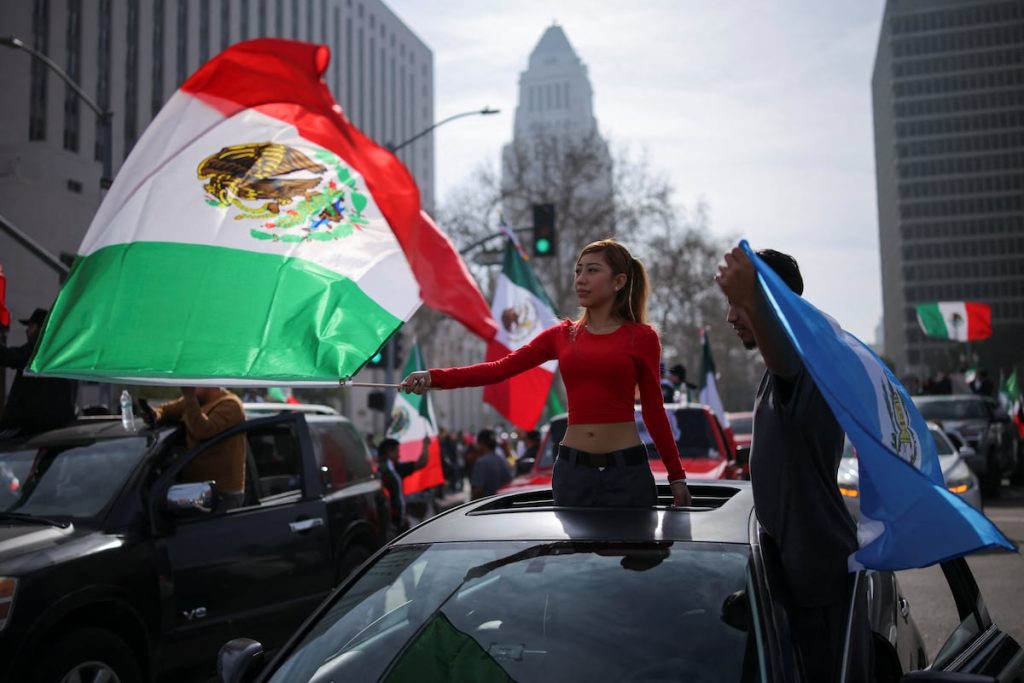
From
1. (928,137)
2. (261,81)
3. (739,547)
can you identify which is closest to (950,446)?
(261,81)

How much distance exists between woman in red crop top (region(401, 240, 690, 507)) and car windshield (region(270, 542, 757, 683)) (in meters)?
0.93

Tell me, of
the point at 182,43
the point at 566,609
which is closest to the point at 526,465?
the point at 566,609

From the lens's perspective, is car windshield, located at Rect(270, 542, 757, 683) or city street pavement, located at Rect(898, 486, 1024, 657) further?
city street pavement, located at Rect(898, 486, 1024, 657)

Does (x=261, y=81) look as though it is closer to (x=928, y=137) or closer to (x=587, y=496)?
(x=587, y=496)

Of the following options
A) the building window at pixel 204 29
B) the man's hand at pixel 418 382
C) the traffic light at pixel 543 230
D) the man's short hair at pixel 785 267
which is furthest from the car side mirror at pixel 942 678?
the building window at pixel 204 29

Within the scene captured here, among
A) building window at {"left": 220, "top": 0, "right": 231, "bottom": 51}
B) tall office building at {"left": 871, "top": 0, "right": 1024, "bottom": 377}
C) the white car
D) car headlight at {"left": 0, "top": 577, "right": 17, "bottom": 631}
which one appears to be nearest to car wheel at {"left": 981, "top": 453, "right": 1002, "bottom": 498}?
the white car

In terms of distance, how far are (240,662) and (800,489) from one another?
5.27 ft

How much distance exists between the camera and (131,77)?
57.2 metres

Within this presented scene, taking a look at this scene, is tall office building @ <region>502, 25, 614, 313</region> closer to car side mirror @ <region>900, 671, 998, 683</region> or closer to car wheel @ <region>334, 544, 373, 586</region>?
car wheel @ <region>334, 544, 373, 586</region>

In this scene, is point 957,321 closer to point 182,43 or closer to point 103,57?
point 103,57

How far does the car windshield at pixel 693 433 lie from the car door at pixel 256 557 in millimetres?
4585

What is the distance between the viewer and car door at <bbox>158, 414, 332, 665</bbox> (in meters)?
5.75

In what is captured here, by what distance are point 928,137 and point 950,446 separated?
131296mm

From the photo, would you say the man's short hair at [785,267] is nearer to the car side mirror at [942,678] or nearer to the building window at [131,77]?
the car side mirror at [942,678]
